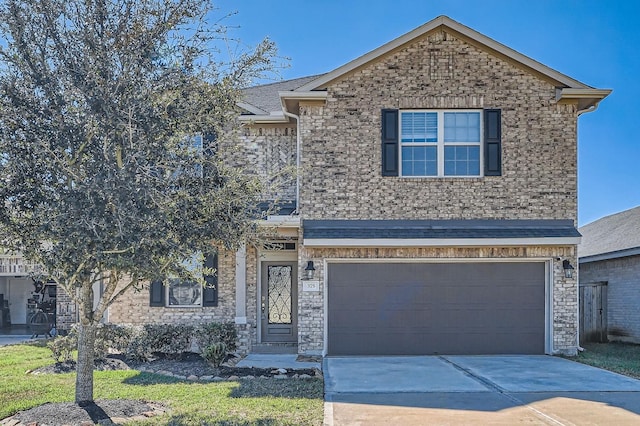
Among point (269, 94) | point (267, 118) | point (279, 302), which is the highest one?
point (269, 94)

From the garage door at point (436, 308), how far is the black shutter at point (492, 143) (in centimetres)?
208

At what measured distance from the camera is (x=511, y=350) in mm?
13141

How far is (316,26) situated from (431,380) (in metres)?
8.01

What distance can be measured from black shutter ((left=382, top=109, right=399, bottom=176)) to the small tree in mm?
5589

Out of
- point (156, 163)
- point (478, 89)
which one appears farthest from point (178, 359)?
point (478, 89)

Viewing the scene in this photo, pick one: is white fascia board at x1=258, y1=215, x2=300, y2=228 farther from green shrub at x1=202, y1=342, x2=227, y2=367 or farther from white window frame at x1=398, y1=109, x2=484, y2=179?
green shrub at x1=202, y1=342, x2=227, y2=367

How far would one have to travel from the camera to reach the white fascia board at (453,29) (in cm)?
1288

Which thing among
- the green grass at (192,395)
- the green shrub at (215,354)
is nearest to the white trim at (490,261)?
the green shrub at (215,354)

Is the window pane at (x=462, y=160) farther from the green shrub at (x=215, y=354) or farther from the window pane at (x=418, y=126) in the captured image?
the green shrub at (x=215, y=354)

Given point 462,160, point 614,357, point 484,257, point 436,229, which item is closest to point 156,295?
point 436,229

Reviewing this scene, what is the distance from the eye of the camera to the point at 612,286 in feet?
56.0

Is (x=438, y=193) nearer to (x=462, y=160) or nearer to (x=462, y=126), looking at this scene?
(x=462, y=160)

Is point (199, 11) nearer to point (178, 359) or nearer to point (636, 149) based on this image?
point (178, 359)

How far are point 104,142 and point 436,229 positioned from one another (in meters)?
7.53
